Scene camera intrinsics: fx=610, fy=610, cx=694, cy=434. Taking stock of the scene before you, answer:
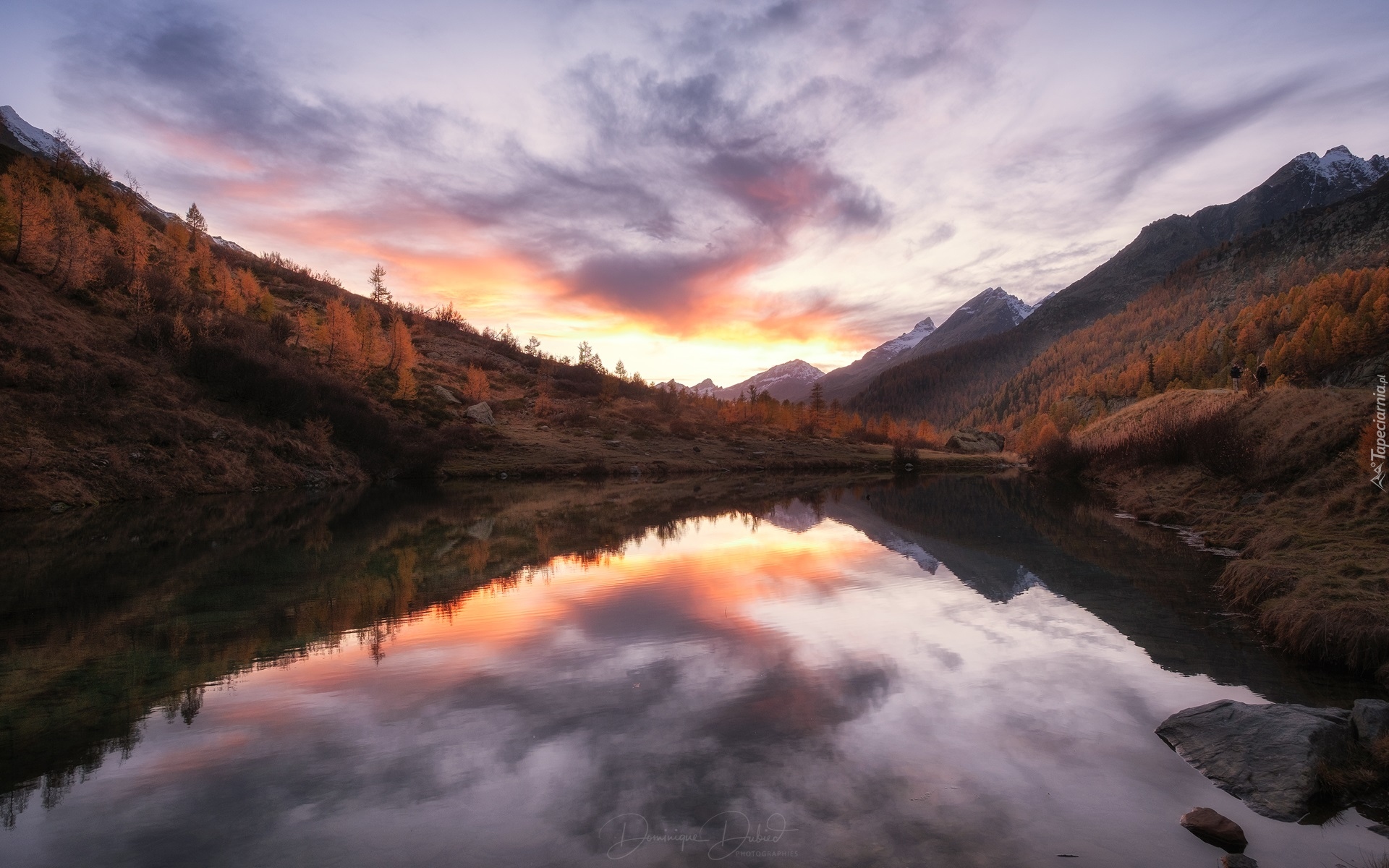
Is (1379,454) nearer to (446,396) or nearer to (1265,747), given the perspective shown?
(1265,747)

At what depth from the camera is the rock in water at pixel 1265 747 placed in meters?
7.92

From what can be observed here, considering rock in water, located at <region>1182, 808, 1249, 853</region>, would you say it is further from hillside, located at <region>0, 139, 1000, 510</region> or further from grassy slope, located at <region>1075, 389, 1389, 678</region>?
hillside, located at <region>0, 139, 1000, 510</region>

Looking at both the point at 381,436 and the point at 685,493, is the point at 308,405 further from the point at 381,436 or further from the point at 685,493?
the point at 685,493

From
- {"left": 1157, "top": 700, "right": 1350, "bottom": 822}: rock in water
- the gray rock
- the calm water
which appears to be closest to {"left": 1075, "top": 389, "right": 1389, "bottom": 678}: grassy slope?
the calm water

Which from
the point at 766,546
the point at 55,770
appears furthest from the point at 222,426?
the point at 55,770

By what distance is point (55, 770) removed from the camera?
8.41 metres

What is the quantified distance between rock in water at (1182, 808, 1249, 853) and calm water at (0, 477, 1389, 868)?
6.8 inches

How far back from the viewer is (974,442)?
170 m

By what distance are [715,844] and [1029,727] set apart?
6.44 m

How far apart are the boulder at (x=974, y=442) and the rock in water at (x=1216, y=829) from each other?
566 feet

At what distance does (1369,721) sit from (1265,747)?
1732 millimetres

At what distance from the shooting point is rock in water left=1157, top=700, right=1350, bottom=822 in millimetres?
7922

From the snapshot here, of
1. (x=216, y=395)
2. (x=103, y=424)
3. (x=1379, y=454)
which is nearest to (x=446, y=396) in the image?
(x=216, y=395)

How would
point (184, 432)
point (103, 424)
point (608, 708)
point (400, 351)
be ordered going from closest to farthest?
point (608, 708) → point (103, 424) → point (184, 432) → point (400, 351)
